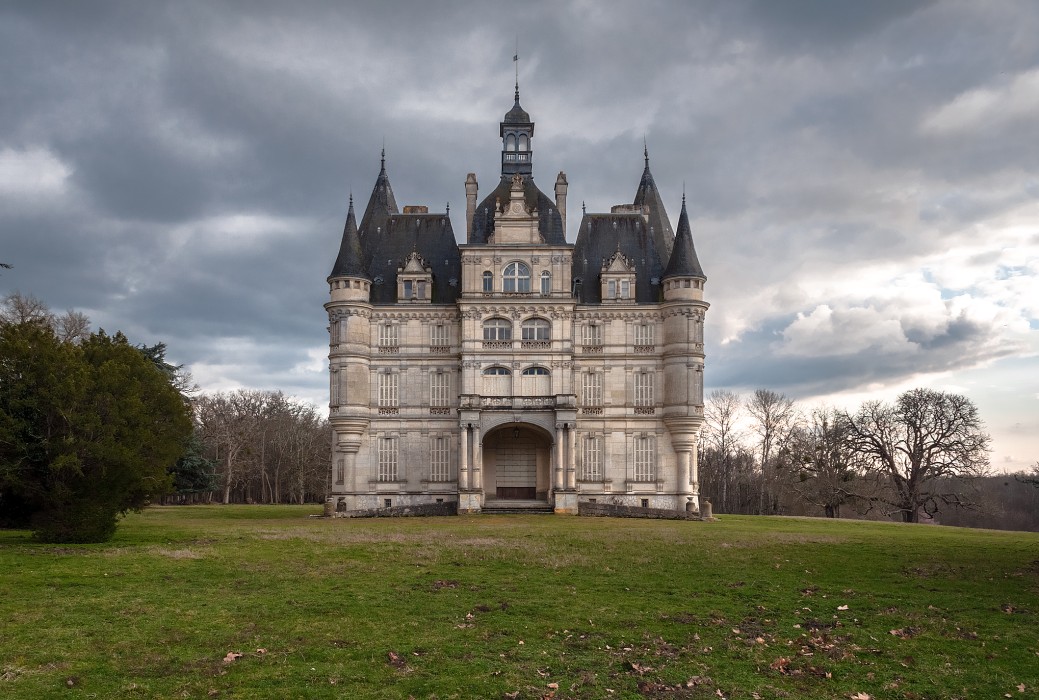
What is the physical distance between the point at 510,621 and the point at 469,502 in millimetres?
32355

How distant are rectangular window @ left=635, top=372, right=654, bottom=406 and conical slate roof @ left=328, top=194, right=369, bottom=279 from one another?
18141mm

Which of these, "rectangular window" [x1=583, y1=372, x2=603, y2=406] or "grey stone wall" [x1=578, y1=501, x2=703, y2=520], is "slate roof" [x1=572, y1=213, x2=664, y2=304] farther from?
"grey stone wall" [x1=578, y1=501, x2=703, y2=520]

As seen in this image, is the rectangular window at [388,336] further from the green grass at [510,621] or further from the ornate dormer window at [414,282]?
the green grass at [510,621]

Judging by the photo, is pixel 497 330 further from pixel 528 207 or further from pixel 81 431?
pixel 81 431

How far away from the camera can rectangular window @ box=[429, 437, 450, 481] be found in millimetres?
53656

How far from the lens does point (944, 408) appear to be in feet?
203

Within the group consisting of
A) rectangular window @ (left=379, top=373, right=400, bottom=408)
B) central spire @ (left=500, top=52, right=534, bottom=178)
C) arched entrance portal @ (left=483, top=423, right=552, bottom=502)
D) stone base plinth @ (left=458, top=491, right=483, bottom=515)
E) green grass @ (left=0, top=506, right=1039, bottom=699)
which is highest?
central spire @ (left=500, top=52, right=534, bottom=178)

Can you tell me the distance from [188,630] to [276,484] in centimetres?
6922

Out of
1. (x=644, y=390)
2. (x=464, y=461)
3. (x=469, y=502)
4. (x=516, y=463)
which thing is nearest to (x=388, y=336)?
(x=464, y=461)

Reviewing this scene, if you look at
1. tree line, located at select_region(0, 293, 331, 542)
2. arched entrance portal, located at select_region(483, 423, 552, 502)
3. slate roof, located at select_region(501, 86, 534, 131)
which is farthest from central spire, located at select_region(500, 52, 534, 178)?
tree line, located at select_region(0, 293, 331, 542)

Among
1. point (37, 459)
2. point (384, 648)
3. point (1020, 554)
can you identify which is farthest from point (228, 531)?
point (1020, 554)

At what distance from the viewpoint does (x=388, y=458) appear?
2117 inches

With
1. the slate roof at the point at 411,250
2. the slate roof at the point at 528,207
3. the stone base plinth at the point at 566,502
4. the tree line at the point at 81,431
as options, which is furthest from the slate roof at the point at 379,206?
the tree line at the point at 81,431

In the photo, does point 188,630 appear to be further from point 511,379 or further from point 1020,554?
point 511,379
